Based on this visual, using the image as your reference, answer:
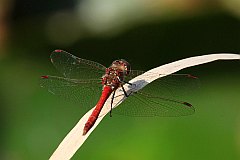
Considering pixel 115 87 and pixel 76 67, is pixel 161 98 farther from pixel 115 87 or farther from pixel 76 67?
pixel 76 67

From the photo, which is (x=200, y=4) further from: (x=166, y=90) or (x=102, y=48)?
(x=166, y=90)

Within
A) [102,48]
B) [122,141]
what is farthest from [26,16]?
[122,141]

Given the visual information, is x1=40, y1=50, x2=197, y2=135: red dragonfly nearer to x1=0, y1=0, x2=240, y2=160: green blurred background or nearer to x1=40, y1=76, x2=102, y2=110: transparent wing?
x1=40, y1=76, x2=102, y2=110: transparent wing

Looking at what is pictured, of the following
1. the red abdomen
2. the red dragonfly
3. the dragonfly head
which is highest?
the dragonfly head

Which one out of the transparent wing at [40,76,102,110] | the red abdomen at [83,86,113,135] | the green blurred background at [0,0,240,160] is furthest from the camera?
the green blurred background at [0,0,240,160]

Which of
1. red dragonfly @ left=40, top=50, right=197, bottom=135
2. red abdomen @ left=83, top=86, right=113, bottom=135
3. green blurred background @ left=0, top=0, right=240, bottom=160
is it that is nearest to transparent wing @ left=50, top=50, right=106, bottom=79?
red dragonfly @ left=40, top=50, right=197, bottom=135

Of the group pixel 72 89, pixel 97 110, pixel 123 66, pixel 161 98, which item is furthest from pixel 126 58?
pixel 97 110

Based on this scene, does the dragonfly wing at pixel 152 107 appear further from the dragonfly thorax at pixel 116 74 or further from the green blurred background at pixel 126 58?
the green blurred background at pixel 126 58
